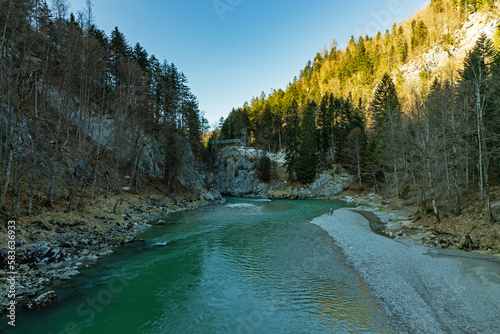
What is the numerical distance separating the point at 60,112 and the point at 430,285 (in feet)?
81.7

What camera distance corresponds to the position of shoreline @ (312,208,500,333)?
634 cm

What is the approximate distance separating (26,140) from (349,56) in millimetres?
100301

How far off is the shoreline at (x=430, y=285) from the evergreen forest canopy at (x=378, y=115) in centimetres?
755

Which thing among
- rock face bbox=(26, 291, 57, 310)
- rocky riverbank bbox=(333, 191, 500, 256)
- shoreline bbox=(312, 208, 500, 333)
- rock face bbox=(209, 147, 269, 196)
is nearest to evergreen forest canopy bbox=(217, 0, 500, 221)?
rocky riverbank bbox=(333, 191, 500, 256)

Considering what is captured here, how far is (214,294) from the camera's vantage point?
8.38 metres

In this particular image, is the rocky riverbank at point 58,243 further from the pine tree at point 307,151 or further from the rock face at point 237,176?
the rock face at point 237,176

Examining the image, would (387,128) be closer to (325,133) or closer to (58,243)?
(325,133)

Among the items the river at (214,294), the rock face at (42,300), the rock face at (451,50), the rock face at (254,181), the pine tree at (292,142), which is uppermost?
the rock face at (451,50)

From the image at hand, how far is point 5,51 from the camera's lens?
10.6 meters

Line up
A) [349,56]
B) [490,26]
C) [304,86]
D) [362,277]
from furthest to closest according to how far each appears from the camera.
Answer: [304,86], [349,56], [490,26], [362,277]

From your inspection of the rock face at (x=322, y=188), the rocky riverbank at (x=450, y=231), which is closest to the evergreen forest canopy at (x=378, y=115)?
the rocky riverbank at (x=450, y=231)

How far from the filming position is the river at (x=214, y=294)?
21.3 ft

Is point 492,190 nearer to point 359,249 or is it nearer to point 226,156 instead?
point 359,249

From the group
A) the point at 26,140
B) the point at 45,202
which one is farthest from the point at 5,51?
the point at 45,202
